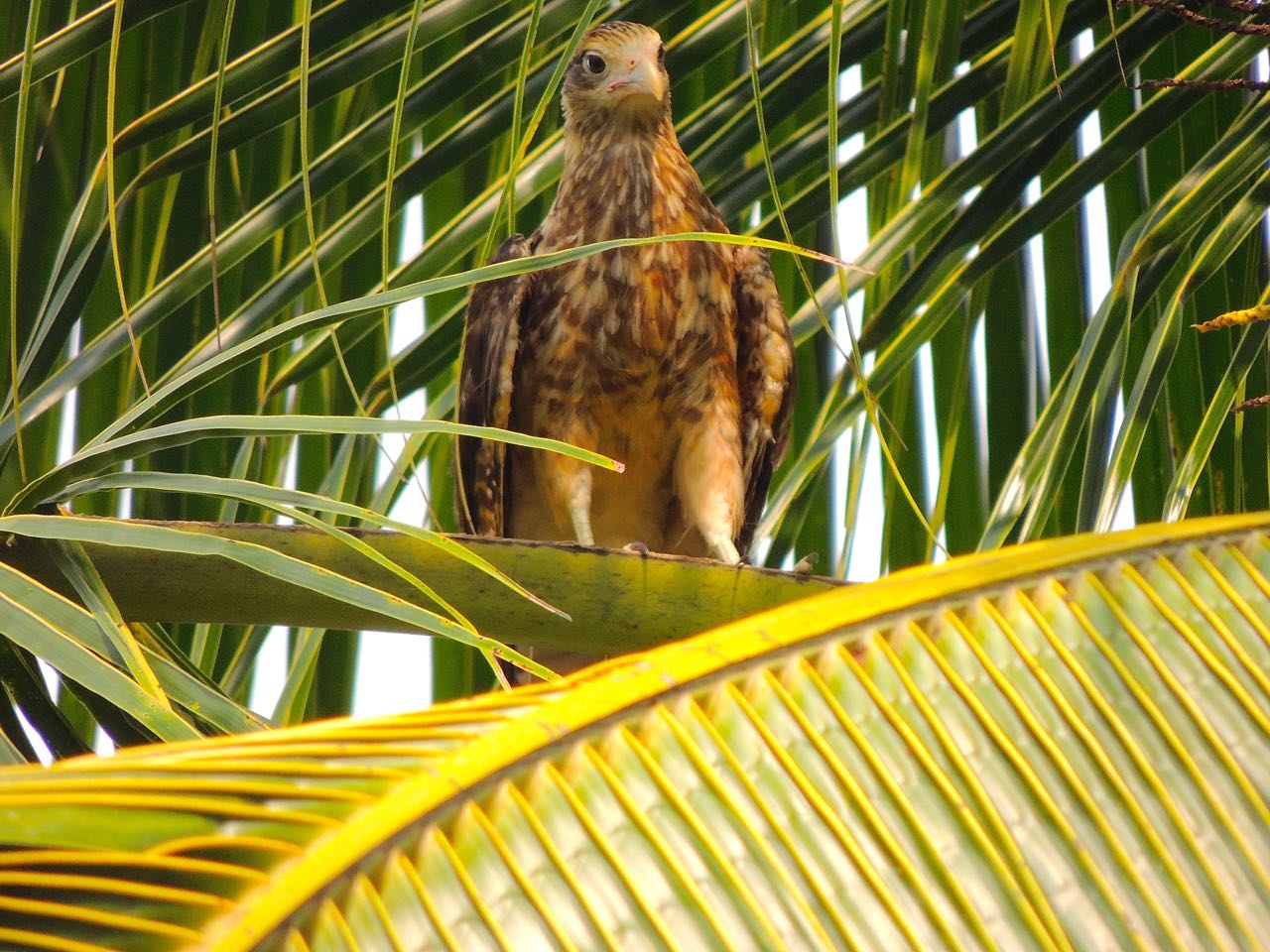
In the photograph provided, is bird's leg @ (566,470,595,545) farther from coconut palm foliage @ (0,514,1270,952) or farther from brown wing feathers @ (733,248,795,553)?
coconut palm foliage @ (0,514,1270,952)

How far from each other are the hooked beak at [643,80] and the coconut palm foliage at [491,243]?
238 mm

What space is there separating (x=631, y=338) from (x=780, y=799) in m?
2.01

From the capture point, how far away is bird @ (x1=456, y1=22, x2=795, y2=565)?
271 cm

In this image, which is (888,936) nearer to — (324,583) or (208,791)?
(208,791)

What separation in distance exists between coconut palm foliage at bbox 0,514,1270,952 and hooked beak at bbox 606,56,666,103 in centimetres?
192

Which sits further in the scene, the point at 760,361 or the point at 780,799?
the point at 760,361

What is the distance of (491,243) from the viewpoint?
138 centimetres

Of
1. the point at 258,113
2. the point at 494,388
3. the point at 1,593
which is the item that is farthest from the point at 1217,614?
the point at 494,388

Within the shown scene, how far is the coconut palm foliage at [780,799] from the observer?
1.99 ft

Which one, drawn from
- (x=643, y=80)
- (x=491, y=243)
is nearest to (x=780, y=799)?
(x=491, y=243)

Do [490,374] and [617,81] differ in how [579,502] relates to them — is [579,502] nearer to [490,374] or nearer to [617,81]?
[490,374]

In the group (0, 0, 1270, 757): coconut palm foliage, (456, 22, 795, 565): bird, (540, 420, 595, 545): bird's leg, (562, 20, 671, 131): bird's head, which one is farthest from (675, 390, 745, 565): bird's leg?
(562, 20, 671, 131): bird's head

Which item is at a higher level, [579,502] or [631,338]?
[631,338]

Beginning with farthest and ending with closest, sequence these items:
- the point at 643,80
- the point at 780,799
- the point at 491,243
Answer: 1. the point at 643,80
2. the point at 491,243
3. the point at 780,799
